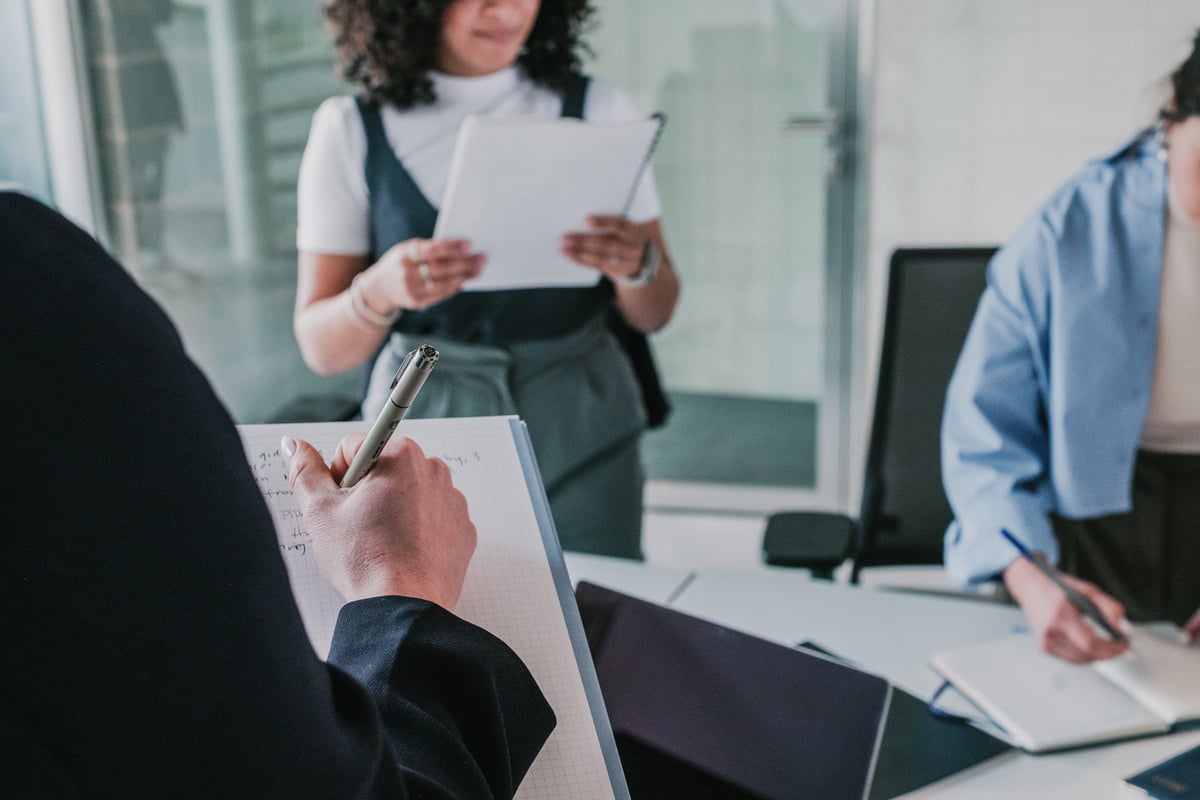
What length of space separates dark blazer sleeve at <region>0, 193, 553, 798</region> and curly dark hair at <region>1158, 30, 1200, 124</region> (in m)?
1.21

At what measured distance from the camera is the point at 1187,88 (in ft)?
4.11

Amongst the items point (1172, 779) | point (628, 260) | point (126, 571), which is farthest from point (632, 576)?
point (126, 571)

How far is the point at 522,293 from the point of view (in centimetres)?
151

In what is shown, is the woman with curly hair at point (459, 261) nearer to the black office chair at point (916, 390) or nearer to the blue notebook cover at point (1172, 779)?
the black office chair at point (916, 390)

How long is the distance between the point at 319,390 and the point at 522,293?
211 centimetres

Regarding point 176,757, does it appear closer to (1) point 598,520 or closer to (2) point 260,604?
(2) point 260,604

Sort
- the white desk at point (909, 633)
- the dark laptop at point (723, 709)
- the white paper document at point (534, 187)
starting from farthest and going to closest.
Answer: the white paper document at point (534, 187)
the white desk at point (909, 633)
the dark laptop at point (723, 709)

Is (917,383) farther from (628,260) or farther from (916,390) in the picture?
(628,260)

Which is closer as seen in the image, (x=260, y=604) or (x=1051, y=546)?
(x=260, y=604)

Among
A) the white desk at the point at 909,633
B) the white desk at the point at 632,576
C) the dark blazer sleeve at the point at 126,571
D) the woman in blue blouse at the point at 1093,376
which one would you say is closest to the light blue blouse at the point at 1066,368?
the woman in blue blouse at the point at 1093,376

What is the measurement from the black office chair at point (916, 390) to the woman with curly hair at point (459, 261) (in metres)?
0.37

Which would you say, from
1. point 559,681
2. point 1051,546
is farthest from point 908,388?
point 559,681

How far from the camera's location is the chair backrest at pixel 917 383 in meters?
1.63

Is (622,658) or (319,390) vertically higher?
(622,658)
